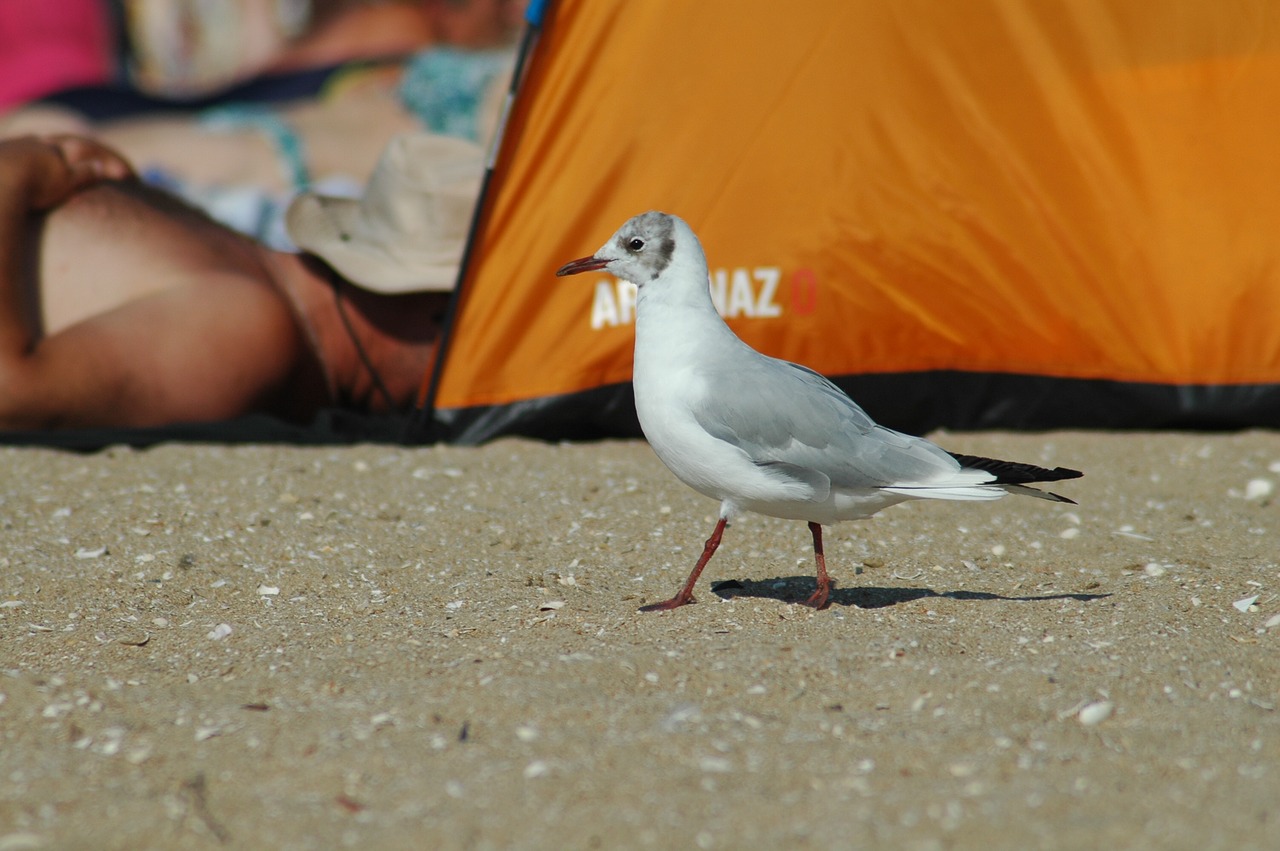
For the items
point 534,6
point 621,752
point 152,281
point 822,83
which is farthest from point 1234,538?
point 152,281

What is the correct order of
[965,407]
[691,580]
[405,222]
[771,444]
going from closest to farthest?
[771,444]
[691,580]
[965,407]
[405,222]

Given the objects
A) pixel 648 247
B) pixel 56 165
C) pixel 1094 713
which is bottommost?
pixel 1094 713

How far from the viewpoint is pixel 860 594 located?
286cm

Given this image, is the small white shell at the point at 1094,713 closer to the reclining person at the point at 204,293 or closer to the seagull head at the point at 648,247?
the seagull head at the point at 648,247

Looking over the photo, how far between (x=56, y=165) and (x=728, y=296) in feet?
7.55

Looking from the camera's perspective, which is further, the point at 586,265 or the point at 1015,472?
the point at 586,265

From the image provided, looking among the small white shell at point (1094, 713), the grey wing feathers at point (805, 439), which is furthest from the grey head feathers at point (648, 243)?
the small white shell at point (1094, 713)

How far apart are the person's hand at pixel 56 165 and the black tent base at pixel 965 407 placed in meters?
1.41

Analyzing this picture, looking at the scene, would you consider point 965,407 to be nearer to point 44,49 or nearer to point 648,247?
point 648,247

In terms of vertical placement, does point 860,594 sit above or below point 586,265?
below

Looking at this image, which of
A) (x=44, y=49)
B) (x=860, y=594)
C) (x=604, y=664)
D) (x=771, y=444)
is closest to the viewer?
(x=604, y=664)

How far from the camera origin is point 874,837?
1.68m

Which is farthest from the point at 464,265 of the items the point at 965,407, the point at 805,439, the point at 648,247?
the point at 805,439

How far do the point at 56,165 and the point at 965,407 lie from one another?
320 centimetres
